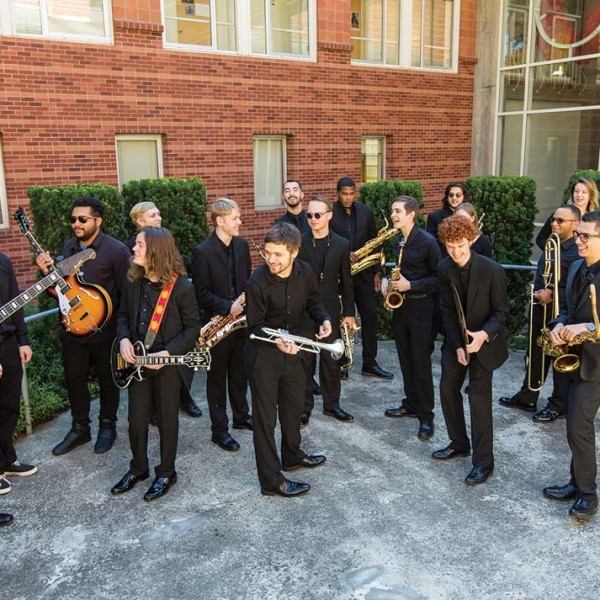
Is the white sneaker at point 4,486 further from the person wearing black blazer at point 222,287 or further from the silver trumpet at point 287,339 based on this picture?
the silver trumpet at point 287,339

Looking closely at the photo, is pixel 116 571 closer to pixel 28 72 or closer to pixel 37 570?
pixel 37 570

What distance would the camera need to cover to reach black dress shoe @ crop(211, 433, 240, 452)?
526cm

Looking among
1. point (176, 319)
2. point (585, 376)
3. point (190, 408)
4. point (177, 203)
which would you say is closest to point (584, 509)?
point (585, 376)

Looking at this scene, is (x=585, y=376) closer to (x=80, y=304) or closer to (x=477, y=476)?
(x=477, y=476)

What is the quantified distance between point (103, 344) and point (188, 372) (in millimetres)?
1125

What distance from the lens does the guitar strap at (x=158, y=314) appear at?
434 centimetres

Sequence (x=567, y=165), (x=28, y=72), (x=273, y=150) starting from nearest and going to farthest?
(x=28, y=72)
(x=273, y=150)
(x=567, y=165)

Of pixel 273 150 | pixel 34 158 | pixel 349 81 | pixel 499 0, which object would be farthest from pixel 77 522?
pixel 499 0

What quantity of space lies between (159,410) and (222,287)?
1294mm

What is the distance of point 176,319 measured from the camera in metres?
4.43

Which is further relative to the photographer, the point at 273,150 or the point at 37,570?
the point at 273,150

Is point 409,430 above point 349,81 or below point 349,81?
below

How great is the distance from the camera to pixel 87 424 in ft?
18.0

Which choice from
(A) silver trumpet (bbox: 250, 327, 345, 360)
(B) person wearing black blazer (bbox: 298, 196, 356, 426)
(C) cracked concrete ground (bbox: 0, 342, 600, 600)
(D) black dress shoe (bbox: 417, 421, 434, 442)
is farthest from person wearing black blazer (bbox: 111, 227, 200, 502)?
(D) black dress shoe (bbox: 417, 421, 434, 442)
